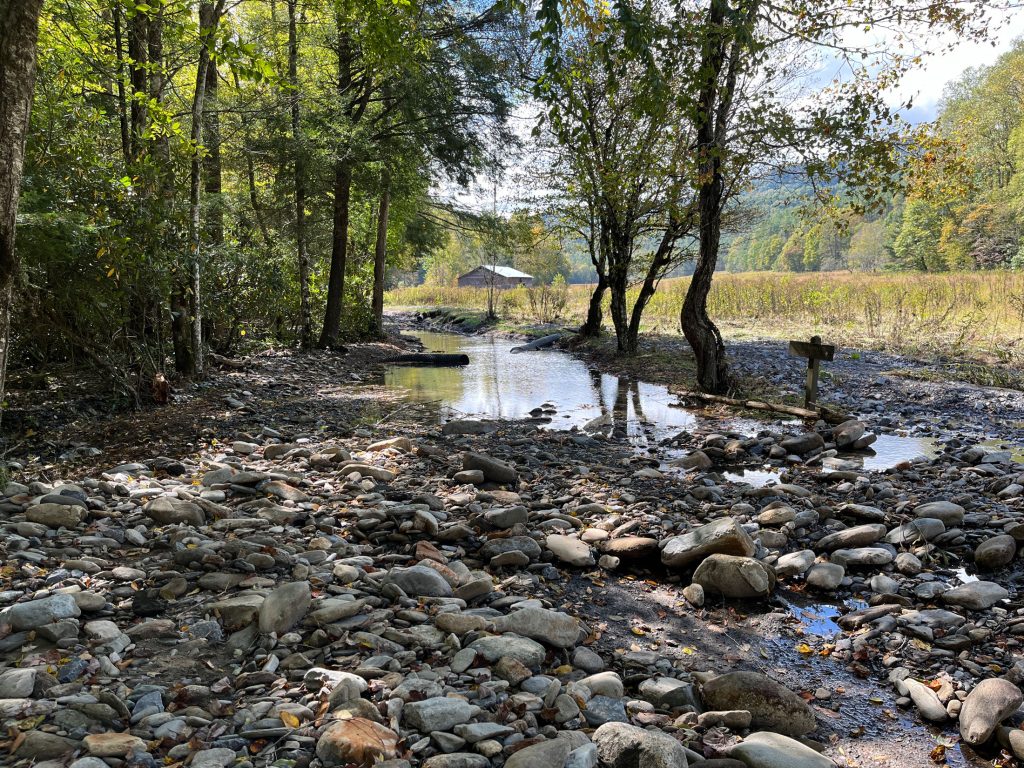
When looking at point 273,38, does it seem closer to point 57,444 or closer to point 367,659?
point 57,444

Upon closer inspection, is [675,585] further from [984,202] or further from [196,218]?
[984,202]

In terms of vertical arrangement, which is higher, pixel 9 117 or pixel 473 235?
pixel 473 235

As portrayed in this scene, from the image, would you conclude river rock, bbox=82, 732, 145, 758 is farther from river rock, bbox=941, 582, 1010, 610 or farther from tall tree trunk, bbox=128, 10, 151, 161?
tall tree trunk, bbox=128, 10, 151, 161

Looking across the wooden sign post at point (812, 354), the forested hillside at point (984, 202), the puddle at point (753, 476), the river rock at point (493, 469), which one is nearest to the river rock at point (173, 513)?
the river rock at point (493, 469)

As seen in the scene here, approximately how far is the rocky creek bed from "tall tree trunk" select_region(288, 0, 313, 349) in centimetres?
885

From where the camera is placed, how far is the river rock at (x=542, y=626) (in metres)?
3.05

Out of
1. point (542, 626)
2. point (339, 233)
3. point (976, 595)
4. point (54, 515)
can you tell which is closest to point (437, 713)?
point (542, 626)

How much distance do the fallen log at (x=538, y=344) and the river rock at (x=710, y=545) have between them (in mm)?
15821

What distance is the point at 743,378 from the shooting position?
11.6 m

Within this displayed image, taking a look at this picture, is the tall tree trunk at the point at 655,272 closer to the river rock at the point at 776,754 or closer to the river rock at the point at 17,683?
the river rock at the point at 776,754

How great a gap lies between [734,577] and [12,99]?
189 inches

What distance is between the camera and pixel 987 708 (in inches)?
101

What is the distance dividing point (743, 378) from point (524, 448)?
6.07m

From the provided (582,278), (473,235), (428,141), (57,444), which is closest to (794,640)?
(57,444)
